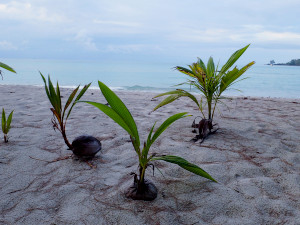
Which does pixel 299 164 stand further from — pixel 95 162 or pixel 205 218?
pixel 95 162

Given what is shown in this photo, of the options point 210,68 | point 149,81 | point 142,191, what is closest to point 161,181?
point 142,191

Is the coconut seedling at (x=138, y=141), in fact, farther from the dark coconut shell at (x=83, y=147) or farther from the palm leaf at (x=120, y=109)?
the dark coconut shell at (x=83, y=147)

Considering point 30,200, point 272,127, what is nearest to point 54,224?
point 30,200

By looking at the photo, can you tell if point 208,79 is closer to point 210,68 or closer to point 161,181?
point 210,68

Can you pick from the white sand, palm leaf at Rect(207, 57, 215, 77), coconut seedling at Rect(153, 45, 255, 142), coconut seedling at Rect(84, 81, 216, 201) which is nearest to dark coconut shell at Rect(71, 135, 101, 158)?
the white sand

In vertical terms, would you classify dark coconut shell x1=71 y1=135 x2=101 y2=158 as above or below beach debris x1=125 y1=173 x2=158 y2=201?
above

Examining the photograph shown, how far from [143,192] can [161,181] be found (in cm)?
16

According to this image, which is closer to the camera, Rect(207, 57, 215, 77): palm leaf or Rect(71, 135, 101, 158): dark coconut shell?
Rect(71, 135, 101, 158): dark coconut shell

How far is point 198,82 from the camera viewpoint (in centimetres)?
187

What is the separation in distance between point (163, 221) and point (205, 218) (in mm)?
159

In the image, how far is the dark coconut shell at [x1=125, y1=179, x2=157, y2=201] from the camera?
1065mm

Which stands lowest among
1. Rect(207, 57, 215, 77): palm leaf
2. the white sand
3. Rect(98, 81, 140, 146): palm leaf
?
the white sand

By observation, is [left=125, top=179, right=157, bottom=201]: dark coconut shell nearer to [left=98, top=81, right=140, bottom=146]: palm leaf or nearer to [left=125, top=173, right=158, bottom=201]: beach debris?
[left=125, top=173, right=158, bottom=201]: beach debris

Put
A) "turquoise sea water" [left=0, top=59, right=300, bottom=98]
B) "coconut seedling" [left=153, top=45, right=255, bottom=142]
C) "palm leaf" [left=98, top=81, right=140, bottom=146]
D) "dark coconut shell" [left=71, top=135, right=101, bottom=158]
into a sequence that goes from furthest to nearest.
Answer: "turquoise sea water" [left=0, top=59, right=300, bottom=98] < "coconut seedling" [left=153, top=45, right=255, bottom=142] < "dark coconut shell" [left=71, top=135, right=101, bottom=158] < "palm leaf" [left=98, top=81, right=140, bottom=146]
